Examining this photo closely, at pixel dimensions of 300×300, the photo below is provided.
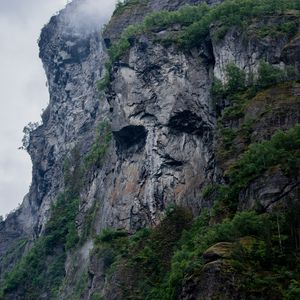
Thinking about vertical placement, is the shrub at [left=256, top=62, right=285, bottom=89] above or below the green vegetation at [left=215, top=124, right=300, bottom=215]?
above

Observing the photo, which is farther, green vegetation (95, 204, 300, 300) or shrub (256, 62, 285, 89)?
shrub (256, 62, 285, 89)

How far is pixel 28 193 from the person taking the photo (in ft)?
356

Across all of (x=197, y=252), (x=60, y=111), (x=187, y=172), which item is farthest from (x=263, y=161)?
(x=60, y=111)

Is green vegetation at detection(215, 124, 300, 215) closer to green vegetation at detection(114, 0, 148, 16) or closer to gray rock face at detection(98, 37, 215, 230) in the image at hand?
gray rock face at detection(98, 37, 215, 230)

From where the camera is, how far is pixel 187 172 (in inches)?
2211

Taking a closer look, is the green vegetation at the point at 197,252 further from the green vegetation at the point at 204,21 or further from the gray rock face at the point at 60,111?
the gray rock face at the point at 60,111

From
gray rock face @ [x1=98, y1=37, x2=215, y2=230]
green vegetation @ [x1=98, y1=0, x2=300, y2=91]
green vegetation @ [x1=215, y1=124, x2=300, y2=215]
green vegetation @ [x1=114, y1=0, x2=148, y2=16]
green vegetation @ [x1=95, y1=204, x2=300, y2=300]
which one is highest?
green vegetation @ [x1=114, y1=0, x2=148, y2=16]

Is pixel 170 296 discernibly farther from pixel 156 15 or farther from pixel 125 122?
pixel 156 15

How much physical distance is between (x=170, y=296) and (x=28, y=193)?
7206 centimetres

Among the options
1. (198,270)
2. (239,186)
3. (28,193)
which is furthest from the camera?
(28,193)

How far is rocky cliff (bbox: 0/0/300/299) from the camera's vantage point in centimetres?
3660

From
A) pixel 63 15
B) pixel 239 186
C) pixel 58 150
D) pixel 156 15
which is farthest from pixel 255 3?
pixel 63 15

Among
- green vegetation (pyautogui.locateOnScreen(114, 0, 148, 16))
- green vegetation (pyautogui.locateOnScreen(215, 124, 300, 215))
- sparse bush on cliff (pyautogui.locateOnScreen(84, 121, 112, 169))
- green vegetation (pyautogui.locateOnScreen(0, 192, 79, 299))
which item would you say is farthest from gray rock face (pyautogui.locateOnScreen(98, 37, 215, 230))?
green vegetation (pyautogui.locateOnScreen(114, 0, 148, 16))

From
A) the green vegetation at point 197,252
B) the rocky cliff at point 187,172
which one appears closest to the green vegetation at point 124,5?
the rocky cliff at point 187,172
